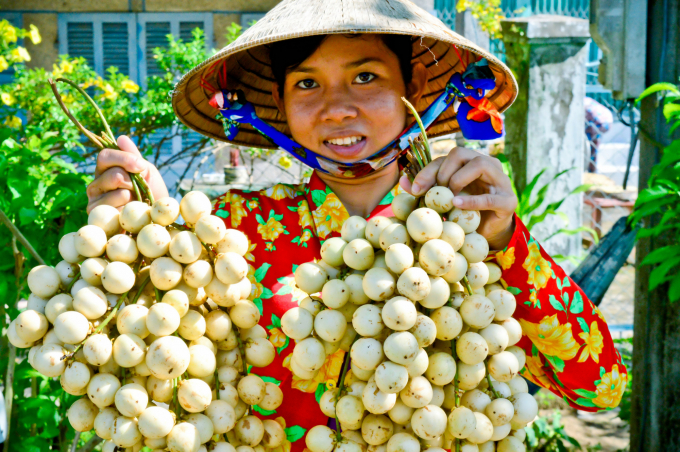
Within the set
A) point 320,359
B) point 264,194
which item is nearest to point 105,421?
point 320,359

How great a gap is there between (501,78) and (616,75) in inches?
39.4

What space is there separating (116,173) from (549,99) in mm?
3090

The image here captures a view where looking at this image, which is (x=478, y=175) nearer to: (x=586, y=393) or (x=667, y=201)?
(x=586, y=393)

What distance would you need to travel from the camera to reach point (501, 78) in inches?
62.4

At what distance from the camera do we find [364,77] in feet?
4.58

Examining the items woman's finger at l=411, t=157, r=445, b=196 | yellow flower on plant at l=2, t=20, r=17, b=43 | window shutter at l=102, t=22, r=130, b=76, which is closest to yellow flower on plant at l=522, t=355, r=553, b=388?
woman's finger at l=411, t=157, r=445, b=196

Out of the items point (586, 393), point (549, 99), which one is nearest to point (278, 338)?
point (586, 393)

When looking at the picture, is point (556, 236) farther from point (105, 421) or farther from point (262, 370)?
point (105, 421)

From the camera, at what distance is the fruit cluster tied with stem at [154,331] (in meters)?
0.94

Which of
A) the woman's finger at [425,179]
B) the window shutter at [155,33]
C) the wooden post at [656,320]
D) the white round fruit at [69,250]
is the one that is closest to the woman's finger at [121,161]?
the white round fruit at [69,250]

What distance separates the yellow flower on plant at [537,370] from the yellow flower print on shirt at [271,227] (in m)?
0.66

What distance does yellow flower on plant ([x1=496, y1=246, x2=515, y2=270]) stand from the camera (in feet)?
4.15

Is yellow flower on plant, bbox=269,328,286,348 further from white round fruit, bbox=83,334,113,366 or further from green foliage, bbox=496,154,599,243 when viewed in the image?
green foliage, bbox=496,154,599,243

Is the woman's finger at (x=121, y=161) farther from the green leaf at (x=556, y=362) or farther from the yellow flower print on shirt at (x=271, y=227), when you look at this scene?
the green leaf at (x=556, y=362)
